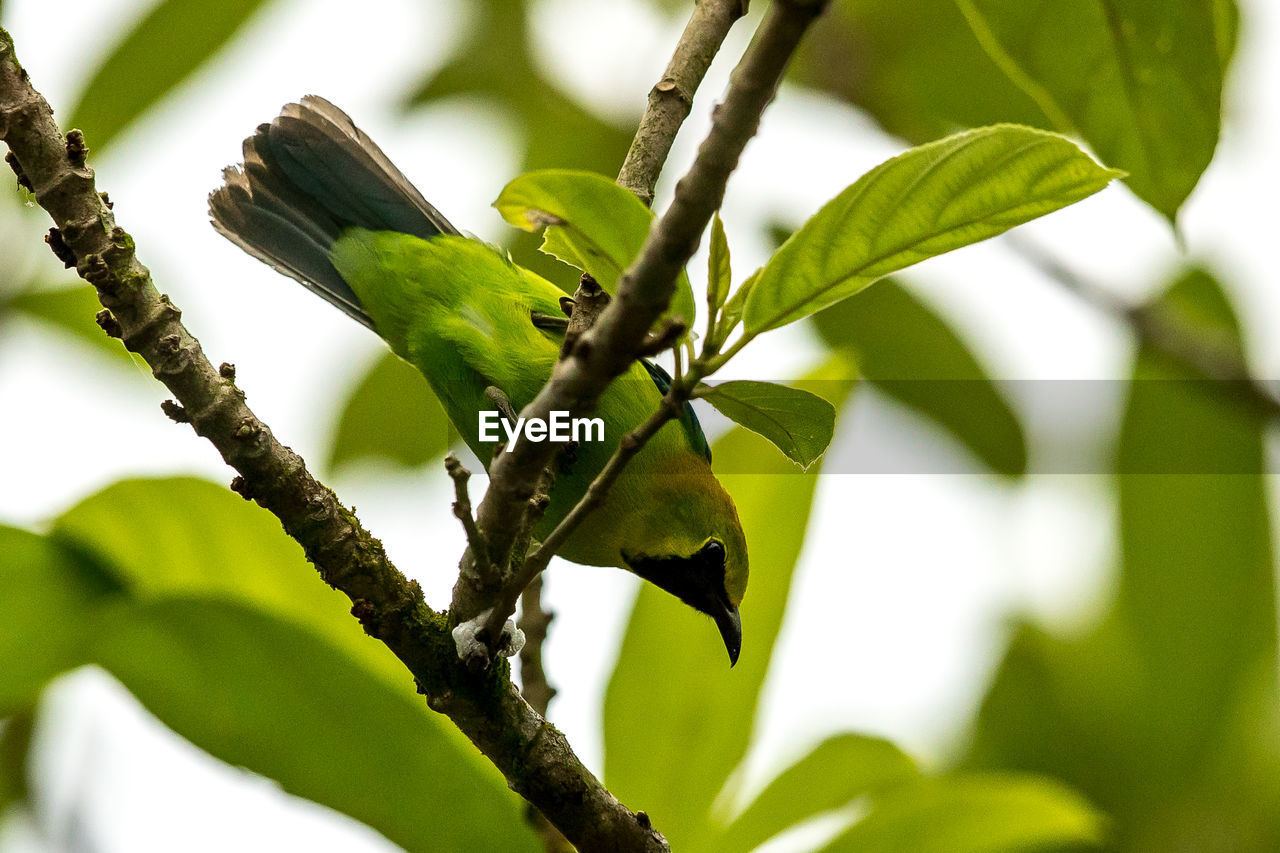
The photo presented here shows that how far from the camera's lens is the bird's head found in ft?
11.2

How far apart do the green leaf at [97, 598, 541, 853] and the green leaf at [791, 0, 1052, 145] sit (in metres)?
2.47

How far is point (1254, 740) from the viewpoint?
3770 millimetres

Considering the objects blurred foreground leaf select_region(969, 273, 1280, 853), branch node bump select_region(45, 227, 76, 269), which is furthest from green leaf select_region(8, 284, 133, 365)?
blurred foreground leaf select_region(969, 273, 1280, 853)

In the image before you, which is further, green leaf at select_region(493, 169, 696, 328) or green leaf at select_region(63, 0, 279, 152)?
green leaf at select_region(63, 0, 279, 152)

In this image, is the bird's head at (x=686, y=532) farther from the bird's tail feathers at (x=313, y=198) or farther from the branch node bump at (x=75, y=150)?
the branch node bump at (x=75, y=150)

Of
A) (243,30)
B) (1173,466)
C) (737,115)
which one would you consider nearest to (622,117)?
(243,30)

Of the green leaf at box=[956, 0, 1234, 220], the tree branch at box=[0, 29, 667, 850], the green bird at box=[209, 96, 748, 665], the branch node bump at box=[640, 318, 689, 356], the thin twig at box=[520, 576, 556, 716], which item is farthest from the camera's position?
the green bird at box=[209, 96, 748, 665]

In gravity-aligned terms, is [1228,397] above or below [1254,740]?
above

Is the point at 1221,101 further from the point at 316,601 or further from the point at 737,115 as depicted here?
the point at 316,601

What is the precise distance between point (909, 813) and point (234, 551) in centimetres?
163

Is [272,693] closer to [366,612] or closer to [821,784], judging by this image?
[366,612]

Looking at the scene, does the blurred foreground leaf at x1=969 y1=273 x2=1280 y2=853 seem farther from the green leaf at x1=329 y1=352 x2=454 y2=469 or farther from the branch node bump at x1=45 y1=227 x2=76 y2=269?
the branch node bump at x1=45 y1=227 x2=76 y2=269

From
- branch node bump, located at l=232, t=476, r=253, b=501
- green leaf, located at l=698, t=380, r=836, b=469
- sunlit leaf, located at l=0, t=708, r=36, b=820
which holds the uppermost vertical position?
green leaf, located at l=698, t=380, r=836, b=469

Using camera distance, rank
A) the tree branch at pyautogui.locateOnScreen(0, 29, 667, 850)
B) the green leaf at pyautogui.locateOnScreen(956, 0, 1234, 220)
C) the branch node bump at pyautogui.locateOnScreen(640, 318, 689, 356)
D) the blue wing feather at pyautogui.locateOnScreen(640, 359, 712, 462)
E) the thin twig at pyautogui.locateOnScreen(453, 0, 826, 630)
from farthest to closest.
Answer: the blue wing feather at pyautogui.locateOnScreen(640, 359, 712, 462)
the green leaf at pyautogui.locateOnScreen(956, 0, 1234, 220)
the tree branch at pyautogui.locateOnScreen(0, 29, 667, 850)
the branch node bump at pyautogui.locateOnScreen(640, 318, 689, 356)
the thin twig at pyautogui.locateOnScreen(453, 0, 826, 630)
